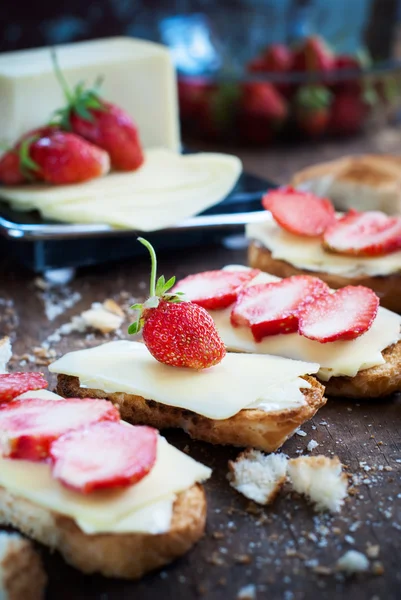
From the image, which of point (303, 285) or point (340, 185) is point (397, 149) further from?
point (303, 285)

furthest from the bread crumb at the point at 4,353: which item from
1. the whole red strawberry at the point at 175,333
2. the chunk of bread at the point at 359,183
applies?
the chunk of bread at the point at 359,183

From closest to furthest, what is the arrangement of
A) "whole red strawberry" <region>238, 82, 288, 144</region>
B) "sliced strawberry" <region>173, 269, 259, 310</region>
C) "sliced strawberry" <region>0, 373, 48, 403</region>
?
"sliced strawberry" <region>0, 373, 48, 403</region> < "sliced strawberry" <region>173, 269, 259, 310</region> < "whole red strawberry" <region>238, 82, 288, 144</region>

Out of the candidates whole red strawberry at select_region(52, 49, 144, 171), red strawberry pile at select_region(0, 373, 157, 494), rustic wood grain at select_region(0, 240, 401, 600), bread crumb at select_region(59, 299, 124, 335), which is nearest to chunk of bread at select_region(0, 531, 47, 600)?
rustic wood grain at select_region(0, 240, 401, 600)

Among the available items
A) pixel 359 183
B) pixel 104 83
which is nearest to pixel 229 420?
pixel 359 183

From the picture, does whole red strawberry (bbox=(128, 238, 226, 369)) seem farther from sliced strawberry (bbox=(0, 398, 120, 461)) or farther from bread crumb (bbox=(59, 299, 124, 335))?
bread crumb (bbox=(59, 299, 124, 335))

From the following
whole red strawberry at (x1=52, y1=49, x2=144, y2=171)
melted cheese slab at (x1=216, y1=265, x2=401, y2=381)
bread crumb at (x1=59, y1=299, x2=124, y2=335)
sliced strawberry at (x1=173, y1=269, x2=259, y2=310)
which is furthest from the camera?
whole red strawberry at (x1=52, y1=49, x2=144, y2=171)

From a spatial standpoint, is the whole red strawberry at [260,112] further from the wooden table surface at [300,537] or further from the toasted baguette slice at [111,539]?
the toasted baguette slice at [111,539]
